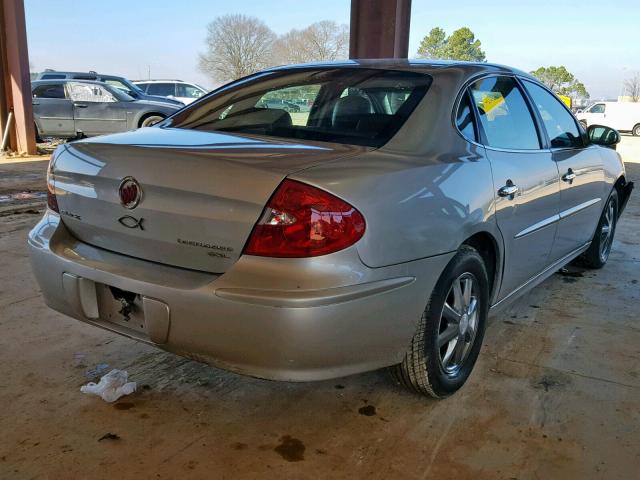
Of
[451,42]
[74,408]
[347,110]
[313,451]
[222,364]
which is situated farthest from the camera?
[451,42]

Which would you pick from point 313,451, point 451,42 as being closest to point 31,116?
point 313,451

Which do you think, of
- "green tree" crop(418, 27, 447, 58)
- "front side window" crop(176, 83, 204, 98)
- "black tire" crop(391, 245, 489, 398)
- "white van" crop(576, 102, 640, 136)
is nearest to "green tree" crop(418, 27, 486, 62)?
"green tree" crop(418, 27, 447, 58)

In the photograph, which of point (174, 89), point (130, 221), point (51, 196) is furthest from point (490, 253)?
point (174, 89)

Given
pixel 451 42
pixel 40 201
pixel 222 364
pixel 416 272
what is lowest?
pixel 40 201

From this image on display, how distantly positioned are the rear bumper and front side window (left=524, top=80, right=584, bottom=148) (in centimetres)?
172

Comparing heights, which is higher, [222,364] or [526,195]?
[526,195]

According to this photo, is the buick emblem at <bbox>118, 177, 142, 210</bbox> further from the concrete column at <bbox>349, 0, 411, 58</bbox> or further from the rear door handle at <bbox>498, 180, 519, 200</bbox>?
the concrete column at <bbox>349, 0, 411, 58</bbox>

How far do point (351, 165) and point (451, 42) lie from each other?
249 feet

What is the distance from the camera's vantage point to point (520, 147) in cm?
299

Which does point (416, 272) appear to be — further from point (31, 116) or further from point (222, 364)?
point (31, 116)

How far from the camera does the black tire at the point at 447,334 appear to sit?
2.29 metres

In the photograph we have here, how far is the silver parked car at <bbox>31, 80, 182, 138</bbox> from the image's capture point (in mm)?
12734

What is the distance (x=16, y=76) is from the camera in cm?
1119

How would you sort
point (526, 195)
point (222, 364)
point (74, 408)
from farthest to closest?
1. point (526, 195)
2. point (74, 408)
3. point (222, 364)
